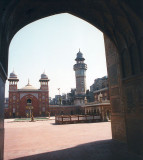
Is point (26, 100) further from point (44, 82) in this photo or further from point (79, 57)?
point (79, 57)

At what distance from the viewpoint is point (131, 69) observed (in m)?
7.32

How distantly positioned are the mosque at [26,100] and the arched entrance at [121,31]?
43.1 m

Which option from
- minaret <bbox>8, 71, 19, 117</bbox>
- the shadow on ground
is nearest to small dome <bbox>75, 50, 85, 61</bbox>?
minaret <bbox>8, 71, 19, 117</bbox>

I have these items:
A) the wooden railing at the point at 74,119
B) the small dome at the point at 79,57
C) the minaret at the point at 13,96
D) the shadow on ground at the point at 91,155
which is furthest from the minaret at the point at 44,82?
the shadow on ground at the point at 91,155

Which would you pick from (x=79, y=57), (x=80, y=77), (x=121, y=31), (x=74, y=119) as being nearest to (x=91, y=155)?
(x=121, y=31)

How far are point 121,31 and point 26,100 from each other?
1808 inches

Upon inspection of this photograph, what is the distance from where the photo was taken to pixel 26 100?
49.4 meters

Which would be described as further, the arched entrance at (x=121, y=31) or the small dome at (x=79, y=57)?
the small dome at (x=79, y=57)

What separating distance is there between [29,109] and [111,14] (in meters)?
45.8

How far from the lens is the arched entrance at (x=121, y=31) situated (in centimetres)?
666

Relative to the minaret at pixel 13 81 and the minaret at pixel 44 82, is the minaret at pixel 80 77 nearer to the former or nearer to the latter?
the minaret at pixel 44 82

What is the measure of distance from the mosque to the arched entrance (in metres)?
43.1

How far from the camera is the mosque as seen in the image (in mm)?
48156

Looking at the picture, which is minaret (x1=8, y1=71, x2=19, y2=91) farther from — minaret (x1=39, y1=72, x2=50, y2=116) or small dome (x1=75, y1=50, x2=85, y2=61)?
small dome (x1=75, y1=50, x2=85, y2=61)
